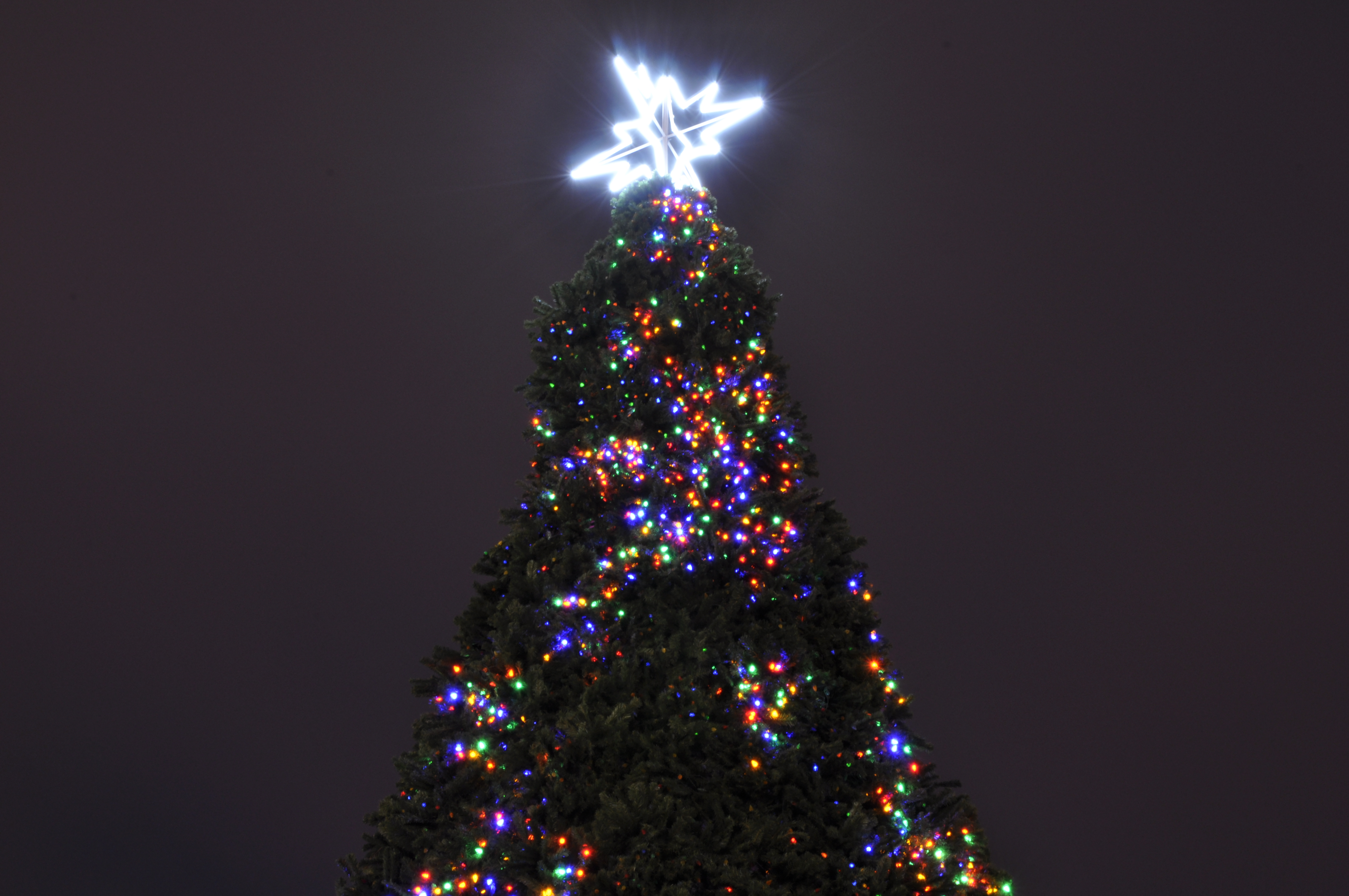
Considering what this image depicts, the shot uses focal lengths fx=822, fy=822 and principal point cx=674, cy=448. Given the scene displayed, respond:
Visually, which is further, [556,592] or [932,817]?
[556,592]

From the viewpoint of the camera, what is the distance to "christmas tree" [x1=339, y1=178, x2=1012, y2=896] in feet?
10.5

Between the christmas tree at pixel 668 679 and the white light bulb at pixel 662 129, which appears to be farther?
the white light bulb at pixel 662 129

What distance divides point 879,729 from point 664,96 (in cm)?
450

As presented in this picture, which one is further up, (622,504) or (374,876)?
(622,504)

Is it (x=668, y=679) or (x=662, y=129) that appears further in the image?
(x=662, y=129)

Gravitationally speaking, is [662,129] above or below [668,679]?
above

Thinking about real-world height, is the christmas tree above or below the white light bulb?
below

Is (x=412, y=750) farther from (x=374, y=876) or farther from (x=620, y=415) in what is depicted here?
(x=620, y=415)

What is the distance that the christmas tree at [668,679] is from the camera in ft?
10.5

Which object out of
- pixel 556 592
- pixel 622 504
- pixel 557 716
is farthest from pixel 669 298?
pixel 557 716

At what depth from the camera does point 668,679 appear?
3.50 m

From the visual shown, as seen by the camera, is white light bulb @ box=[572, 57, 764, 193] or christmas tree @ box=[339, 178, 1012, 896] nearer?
christmas tree @ box=[339, 178, 1012, 896]

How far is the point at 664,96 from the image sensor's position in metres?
5.89

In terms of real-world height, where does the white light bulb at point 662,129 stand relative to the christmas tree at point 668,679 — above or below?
above
